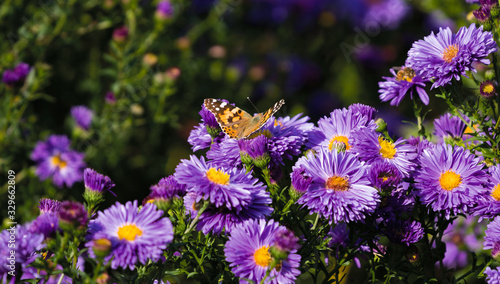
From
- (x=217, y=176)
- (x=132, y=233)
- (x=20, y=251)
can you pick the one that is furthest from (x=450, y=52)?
(x=20, y=251)

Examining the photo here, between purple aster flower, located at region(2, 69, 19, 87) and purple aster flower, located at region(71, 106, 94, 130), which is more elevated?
purple aster flower, located at region(71, 106, 94, 130)

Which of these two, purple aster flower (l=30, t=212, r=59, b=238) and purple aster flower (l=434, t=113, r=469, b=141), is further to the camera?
purple aster flower (l=434, t=113, r=469, b=141)

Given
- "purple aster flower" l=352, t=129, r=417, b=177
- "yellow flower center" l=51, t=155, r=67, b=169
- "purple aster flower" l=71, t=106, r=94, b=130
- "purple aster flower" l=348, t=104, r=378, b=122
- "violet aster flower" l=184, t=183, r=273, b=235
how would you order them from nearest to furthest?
"violet aster flower" l=184, t=183, r=273, b=235 → "purple aster flower" l=352, t=129, r=417, b=177 → "purple aster flower" l=348, t=104, r=378, b=122 → "yellow flower center" l=51, t=155, r=67, b=169 → "purple aster flower" l=71, t=106, r=94, b=130

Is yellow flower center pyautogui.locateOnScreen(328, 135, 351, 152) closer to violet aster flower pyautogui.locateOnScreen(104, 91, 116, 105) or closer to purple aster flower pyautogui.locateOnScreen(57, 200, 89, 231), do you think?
purple aster flower pyautogui.locateOnScreen(57, 200, 89, 231)

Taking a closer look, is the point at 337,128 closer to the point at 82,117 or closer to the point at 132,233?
the point at 132,233

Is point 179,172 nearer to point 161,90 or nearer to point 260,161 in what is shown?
point 260,161

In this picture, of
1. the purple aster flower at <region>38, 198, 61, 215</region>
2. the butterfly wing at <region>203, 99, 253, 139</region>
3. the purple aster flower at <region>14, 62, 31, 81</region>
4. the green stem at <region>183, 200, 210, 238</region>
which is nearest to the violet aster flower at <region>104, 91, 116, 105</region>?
the purple aster flower at <region>14, 62, 31, 81</region>
